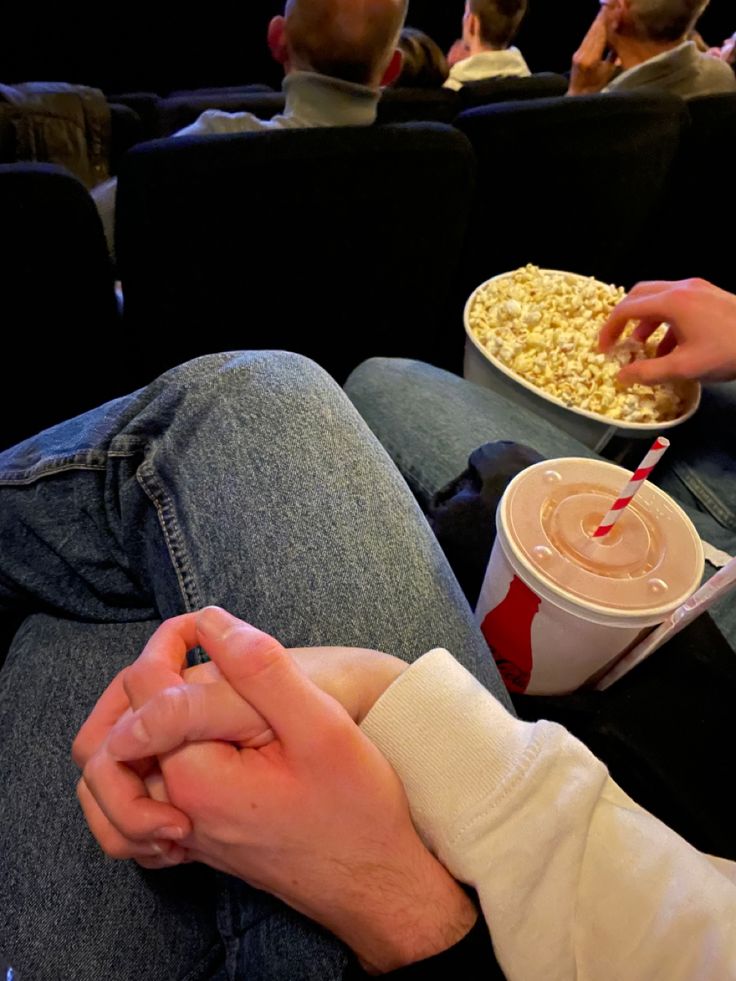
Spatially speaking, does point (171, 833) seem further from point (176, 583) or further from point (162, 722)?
point (176, 583)

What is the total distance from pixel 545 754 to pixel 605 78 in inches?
81.0

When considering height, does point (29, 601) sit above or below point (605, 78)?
below

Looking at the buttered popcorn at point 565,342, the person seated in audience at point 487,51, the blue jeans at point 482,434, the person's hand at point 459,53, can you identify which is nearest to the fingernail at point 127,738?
the blue jeans at point 482,434

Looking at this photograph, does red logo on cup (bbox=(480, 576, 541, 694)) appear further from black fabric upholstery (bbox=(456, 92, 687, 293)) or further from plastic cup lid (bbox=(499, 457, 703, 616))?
black fabric upholstery (bbox=(456, 92, 687, 293))

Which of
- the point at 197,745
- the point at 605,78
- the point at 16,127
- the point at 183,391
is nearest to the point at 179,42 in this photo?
the point at 16,127

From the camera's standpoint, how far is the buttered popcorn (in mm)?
906

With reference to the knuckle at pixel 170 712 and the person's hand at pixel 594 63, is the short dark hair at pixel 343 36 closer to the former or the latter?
the person's hand at pixel 594 63

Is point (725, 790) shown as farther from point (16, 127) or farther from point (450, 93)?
point (450, 93)

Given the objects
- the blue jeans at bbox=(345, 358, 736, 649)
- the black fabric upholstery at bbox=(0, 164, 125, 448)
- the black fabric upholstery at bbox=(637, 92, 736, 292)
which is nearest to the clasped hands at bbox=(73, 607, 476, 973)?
the blue jeans at bbox=(345, 358, 736, 649)

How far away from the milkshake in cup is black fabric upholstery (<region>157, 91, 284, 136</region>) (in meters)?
1.82

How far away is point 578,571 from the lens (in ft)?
1.77

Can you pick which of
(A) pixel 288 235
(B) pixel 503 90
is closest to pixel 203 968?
(A) pixel 288 235

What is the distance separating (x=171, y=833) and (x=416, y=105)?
6.84 ft

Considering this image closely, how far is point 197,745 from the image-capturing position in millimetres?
413
